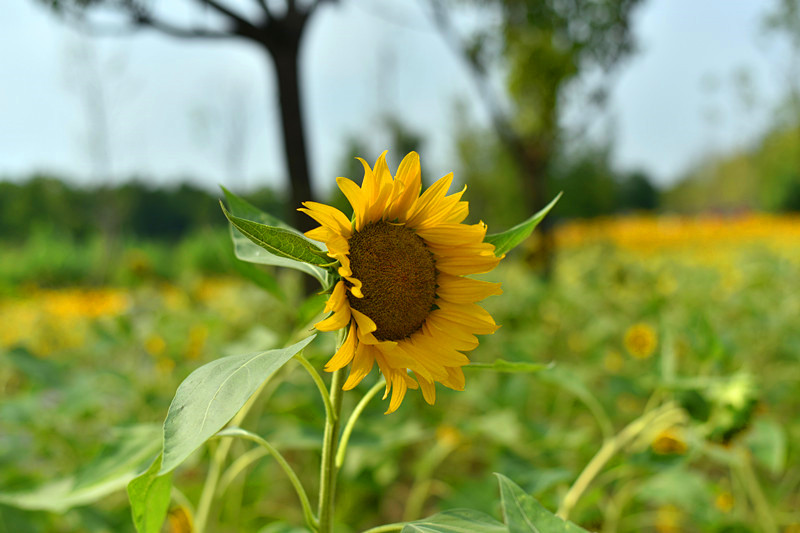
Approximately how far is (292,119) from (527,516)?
270 centimetres

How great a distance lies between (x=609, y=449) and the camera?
0.75 meters

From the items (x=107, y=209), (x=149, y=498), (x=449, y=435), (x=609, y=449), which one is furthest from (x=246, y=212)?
(x=107, y=209)

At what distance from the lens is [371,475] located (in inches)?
46.4

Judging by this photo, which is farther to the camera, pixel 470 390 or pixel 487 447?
pixel 487 447

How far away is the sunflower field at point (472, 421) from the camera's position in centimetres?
74

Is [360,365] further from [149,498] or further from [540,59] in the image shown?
[540,59]

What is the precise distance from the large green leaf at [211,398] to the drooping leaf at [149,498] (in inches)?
3.1

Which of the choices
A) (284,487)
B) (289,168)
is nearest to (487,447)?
(284,487)

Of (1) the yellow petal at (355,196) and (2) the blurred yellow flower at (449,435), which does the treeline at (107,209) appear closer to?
(2) the blurred yellow flower at (449,435)

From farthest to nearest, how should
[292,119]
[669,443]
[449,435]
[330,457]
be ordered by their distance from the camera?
[292,119]
[449,435]
[669,443]
[330,457]

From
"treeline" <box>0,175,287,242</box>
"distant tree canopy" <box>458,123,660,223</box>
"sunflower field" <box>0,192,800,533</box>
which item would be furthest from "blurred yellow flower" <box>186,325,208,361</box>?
"distant tree canopy" <box>458,123,660,223</box>

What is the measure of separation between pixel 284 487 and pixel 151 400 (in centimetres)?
56

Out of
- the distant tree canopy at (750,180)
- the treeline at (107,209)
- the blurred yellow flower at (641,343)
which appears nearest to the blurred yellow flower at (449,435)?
the blurred yellow flower at (641,343)

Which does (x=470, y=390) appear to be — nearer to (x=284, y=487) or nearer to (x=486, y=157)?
(x=284, y=487)
